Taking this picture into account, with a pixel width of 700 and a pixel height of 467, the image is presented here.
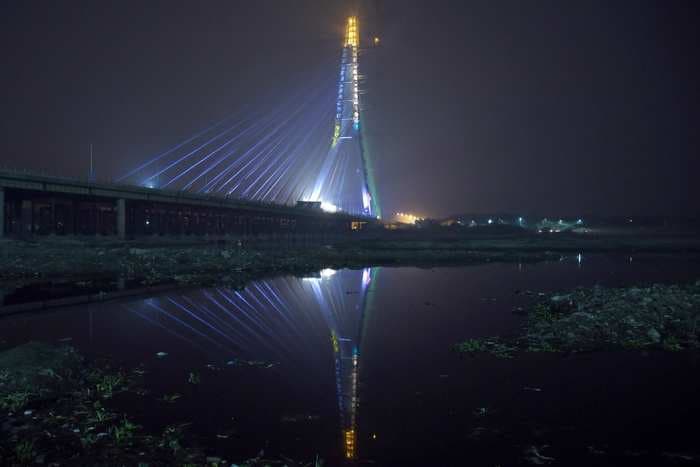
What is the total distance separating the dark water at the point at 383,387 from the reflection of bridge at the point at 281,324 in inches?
2.1

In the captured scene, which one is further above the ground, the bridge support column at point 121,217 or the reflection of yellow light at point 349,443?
the bridge support column at point 121,217

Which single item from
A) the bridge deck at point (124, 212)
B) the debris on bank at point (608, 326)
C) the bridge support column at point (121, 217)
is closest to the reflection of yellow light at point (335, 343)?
the debris on bank at point (608, 326)

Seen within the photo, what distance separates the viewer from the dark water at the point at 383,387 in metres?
5.88

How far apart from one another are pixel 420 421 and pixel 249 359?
162 inches

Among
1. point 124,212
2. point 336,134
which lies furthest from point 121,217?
point 336,134

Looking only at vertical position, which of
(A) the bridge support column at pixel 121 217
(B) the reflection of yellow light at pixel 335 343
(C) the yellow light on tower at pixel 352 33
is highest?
(C) the yellow light on tower at pixel 352 33

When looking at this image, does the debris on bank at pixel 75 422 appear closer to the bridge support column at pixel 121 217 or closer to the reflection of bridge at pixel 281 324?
the reflection of bridge at pixel 281 324

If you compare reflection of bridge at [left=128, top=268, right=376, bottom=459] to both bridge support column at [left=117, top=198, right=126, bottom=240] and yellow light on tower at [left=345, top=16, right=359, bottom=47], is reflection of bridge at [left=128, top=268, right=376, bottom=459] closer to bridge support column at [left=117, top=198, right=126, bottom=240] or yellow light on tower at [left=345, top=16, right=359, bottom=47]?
bridge support column at [left=117, top=198, right=126, bottom=240]

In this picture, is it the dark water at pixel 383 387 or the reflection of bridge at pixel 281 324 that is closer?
the dark water at pixel 383 387

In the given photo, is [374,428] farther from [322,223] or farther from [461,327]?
[322,223]

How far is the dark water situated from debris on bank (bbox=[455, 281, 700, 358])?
568 mm

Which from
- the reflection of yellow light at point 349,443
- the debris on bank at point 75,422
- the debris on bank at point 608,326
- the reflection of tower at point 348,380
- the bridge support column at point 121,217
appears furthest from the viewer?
the bridge support column at point 121,217

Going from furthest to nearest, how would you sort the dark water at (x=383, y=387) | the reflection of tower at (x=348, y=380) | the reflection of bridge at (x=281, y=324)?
the reflection of bridge at (x=281, y=324) → the reflection of tower at (x=348, y=380) → the dark water at (x=383, y=387)

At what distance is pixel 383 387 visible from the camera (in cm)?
796
